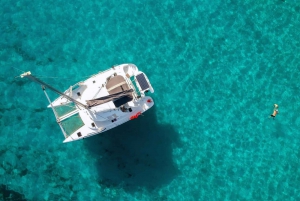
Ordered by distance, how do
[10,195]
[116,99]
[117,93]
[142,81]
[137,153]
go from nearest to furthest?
[117,93] < [116,99] < [142,81] < [10,195] < [137,153]

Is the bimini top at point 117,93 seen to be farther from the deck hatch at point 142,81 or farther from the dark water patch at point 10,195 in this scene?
the dark water patch at point 10,195

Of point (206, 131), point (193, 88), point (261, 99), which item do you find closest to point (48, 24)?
point (193, 88)

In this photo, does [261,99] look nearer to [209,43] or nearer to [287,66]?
[287,66]

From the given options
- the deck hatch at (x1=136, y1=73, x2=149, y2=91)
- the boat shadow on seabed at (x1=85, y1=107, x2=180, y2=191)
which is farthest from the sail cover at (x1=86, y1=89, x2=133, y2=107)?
the boat shadow on seabed at (x1=85, y1=107, x2=180, y2=191)

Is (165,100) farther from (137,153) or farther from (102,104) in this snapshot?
(102,104)

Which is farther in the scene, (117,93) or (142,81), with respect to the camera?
(142,81)

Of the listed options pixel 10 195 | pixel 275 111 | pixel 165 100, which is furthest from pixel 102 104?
pixel 275 111
